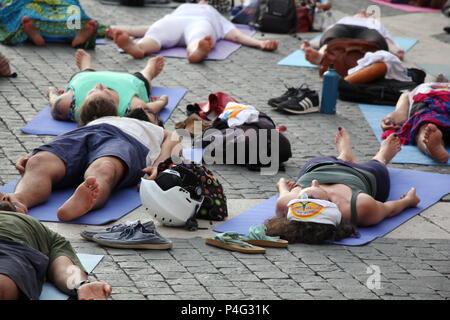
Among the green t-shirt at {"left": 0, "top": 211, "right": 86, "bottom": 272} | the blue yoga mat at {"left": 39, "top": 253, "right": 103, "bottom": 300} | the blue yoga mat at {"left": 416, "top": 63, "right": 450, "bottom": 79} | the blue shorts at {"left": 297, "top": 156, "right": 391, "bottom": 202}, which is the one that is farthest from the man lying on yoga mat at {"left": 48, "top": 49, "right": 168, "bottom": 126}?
the blue yoga mat at {"left": 416, "top": 63, "right": 450, "bottom": 79}

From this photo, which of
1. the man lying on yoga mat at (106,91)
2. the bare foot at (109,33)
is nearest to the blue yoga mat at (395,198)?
the man lying on yoga mat at (106,91)

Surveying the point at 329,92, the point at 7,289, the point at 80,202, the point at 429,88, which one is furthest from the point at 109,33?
the point at 7,289

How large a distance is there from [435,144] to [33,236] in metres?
4.06

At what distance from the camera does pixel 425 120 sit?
7.86 metres

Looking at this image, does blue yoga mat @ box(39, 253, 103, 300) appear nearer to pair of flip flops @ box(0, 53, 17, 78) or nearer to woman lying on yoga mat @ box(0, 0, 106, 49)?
pair of flip flops @ box(0, 53, 17, 78)

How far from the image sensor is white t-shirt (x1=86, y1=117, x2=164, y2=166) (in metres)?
6.87

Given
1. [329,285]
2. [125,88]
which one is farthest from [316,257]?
[125,88]

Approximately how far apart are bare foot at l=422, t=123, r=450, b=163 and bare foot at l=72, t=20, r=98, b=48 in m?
4.73

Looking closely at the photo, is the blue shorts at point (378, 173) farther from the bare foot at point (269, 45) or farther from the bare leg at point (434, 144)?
the bare foot at point (269, 45)

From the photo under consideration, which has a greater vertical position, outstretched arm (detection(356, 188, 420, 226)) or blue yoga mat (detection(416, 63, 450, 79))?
outstretched arm (detection(356, 188, 420, 226))

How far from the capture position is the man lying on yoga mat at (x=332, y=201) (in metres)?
5.75

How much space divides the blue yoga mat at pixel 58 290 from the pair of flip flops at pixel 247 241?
2.55 feet

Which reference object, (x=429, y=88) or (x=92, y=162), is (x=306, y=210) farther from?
(x=429, y=88)
